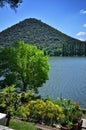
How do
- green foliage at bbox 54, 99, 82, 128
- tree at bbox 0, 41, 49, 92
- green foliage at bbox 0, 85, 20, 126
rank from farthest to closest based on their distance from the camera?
tree at bbox 0, 41, 49, 92 → green foliage at bbox 54, 99, 82, 128 → green foliage at bbox 0, 85, 20, 126

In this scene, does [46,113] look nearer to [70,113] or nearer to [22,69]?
[70,113]

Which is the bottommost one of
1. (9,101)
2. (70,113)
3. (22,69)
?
(70,113)

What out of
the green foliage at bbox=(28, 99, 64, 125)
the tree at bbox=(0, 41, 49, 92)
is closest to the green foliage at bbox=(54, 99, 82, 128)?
the green foliage at bbox=(28, 99, 64, 125)

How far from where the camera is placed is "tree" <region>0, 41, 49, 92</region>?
1216 inches

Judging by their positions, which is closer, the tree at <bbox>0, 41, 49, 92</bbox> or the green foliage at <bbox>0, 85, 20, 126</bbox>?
the green foliage at <bbox>0, 85, 20, 126</bbox>

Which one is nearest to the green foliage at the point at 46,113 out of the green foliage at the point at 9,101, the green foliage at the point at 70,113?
the green foliage at the point at 70,113

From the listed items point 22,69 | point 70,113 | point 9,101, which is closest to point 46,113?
point 70,113

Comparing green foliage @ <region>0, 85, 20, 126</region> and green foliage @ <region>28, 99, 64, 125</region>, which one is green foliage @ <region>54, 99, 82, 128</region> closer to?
green foliage @ <region>28, 99, 64, 125</region>

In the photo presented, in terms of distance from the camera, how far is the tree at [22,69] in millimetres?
30878

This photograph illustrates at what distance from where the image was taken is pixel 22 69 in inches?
1218

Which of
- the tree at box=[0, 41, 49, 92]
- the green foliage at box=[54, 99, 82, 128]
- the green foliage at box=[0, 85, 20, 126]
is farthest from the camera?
the tree at box=[0, 41, 49, 92]

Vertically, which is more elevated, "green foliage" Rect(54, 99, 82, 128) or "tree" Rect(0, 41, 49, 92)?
"tree" Rect(0, 41, 49, 92)

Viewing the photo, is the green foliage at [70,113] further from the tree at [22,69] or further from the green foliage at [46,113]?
the tree at [22,69]

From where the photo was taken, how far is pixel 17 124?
16797 mm
